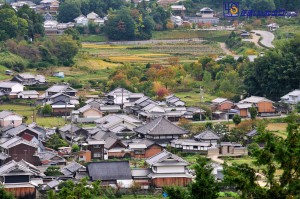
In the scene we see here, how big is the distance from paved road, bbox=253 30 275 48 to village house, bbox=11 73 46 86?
44.7 feet

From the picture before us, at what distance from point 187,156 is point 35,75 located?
14.0 m

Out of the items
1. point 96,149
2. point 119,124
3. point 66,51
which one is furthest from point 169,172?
point 66,51

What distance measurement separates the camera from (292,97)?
3138 centimetres

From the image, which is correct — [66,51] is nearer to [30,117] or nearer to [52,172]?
[30,117]

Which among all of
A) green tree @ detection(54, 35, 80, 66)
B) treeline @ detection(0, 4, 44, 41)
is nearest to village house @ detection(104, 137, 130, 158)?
green tree @ detection(54, 35, 80, 66)

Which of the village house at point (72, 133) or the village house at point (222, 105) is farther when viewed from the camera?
the village house at point (222, 105)

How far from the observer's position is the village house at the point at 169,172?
20.2 m

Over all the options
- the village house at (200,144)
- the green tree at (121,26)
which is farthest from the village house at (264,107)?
the green tree at (121,26)

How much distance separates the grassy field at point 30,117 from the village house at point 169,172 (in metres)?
8.00

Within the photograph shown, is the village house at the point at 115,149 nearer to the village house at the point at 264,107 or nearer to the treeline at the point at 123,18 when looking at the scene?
the village house at the point at 264,107

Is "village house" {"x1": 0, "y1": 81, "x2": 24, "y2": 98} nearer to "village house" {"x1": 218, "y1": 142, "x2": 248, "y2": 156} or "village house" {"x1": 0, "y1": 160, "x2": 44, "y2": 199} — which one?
"village house" {"x1": 218, "y1": 142, "x2": 248, "y2": 156}

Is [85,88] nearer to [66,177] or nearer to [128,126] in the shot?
[128,126]

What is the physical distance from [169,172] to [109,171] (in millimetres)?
1422

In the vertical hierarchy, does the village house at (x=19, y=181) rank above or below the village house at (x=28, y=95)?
above
